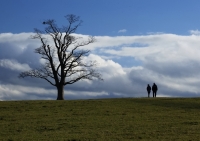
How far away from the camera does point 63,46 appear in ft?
206

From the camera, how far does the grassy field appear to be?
23625 millimetres

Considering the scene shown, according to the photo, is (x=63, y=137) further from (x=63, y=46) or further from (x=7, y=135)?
(x=63, y=46)

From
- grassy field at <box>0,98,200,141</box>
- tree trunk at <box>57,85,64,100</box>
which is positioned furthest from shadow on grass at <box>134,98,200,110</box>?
tree trunk at <box>57,85,64,100</box>

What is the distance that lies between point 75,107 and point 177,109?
8.83m

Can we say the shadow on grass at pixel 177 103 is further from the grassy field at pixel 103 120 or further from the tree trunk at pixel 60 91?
the tree trunk at pixel 60 91

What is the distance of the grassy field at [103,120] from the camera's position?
23.6 metres

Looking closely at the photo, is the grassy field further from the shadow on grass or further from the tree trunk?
the tree trunk

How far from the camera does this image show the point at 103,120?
30.2 meters

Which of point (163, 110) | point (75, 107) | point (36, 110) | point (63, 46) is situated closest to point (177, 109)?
point (163, 110)

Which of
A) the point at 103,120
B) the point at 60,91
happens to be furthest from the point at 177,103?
the point at 60,91

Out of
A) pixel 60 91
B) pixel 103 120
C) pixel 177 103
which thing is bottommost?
pixel 103 120

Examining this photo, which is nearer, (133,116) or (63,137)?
(63,137)

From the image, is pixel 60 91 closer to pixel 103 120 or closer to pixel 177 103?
pixel 177 103

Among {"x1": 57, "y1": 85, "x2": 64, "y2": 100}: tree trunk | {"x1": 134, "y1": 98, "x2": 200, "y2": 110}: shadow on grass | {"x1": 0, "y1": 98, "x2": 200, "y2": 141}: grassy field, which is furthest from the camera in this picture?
{"x1": 57, "y1": 85, "x2": 64, "y2": 100}: tree trunk
